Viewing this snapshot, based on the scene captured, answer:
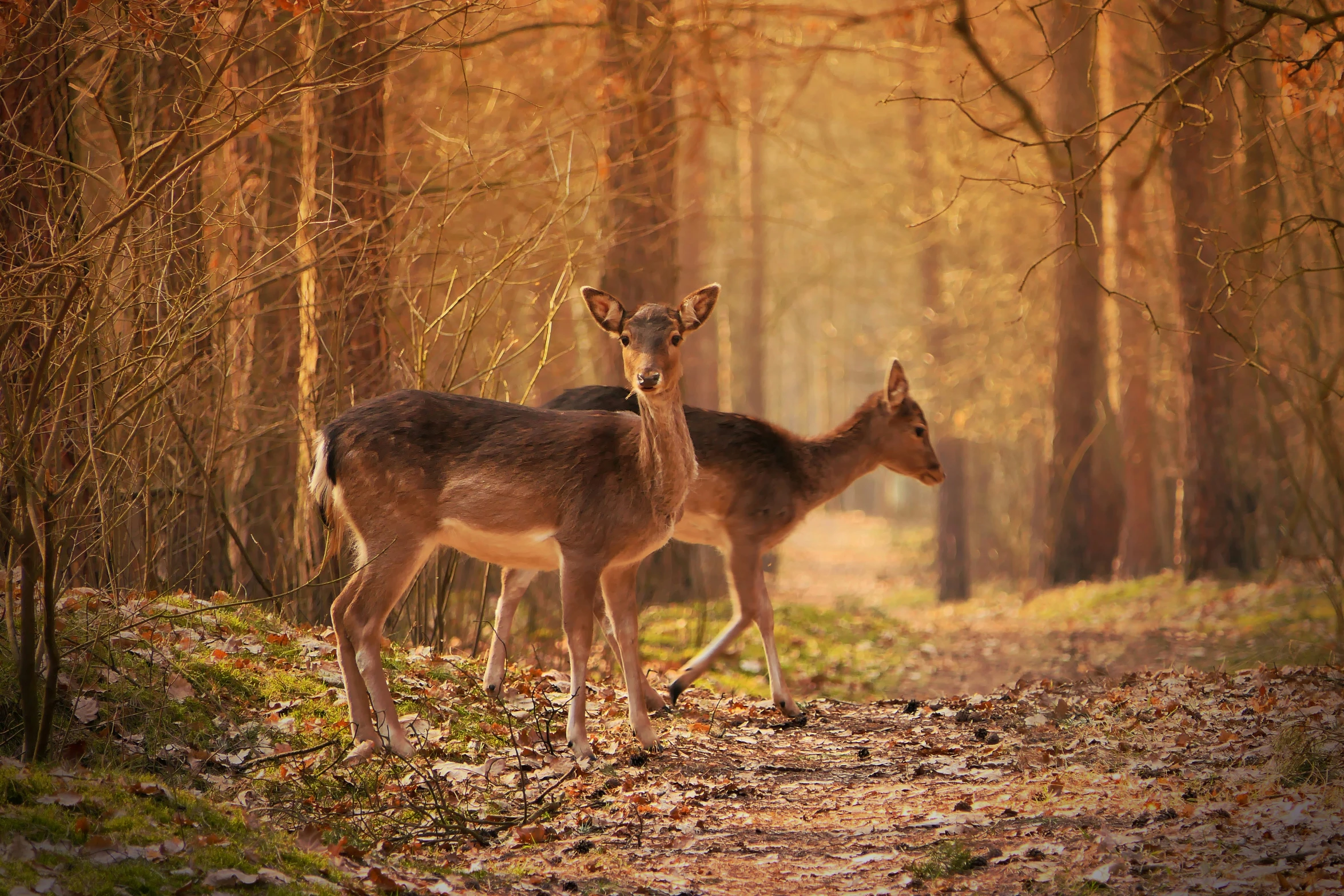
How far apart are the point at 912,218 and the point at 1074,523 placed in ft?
27.7

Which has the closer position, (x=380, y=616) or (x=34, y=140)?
(x=380, y=616)

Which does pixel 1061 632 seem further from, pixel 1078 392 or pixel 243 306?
pixel 243 306

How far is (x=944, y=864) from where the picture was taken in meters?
5.63

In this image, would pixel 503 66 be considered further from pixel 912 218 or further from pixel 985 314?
pixel 985 314

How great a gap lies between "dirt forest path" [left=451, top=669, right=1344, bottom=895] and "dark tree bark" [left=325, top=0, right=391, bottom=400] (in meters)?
3.54

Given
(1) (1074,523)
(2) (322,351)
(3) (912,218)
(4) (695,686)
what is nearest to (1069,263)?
(1) (1074,523)

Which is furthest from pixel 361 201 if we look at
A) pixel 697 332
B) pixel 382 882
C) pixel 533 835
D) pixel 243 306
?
pixel 697 332

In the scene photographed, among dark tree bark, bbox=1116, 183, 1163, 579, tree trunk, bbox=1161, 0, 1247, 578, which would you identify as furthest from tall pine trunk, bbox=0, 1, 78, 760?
dark tree bark, bbox=1116, 183, 1163, 579

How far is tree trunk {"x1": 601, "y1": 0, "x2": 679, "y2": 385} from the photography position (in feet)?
44.3

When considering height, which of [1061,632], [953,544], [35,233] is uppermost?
[35,233]

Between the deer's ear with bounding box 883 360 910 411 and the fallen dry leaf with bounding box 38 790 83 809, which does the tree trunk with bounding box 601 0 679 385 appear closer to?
the deer's ear with bounding box 883 360 910 411

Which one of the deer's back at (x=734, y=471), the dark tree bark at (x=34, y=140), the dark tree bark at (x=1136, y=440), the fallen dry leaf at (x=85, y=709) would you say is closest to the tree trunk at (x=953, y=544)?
the dark tree bark at (x=1136, y=440)

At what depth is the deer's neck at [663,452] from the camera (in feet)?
26.1

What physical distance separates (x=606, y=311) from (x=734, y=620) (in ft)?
10.2
